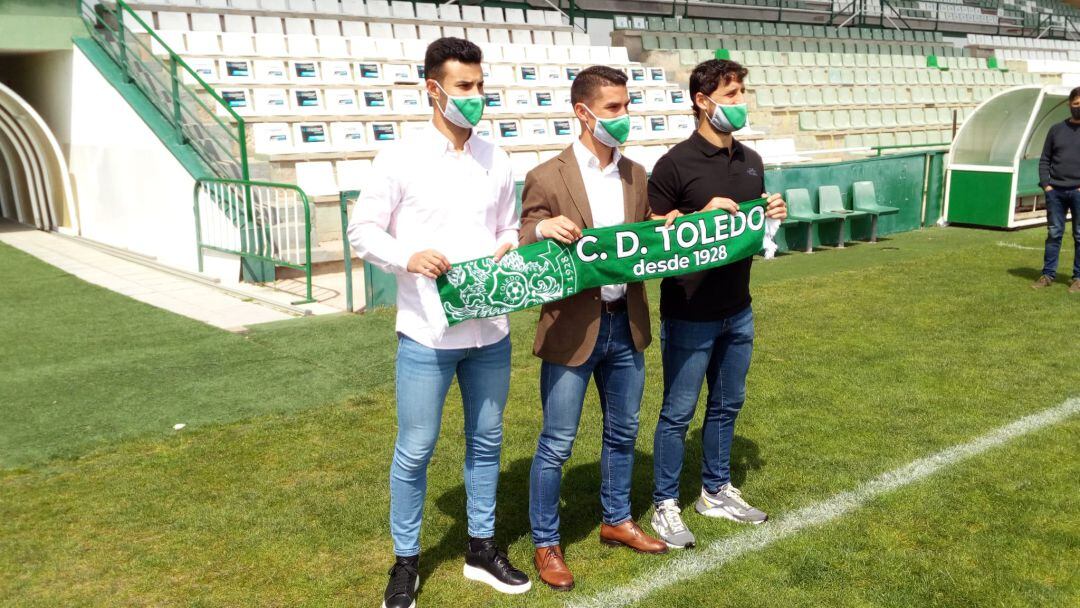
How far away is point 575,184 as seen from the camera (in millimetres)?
3324

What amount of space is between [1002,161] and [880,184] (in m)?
2.03

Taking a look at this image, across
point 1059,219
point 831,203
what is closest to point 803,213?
point 831,203

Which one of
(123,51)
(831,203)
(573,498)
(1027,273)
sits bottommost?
(573,498)

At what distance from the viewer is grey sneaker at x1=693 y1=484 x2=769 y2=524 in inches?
155

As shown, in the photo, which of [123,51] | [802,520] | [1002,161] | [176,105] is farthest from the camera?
[1002,161]

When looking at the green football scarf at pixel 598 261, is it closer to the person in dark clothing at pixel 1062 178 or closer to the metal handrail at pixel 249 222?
the person in dark clothing at pixel 1062 178

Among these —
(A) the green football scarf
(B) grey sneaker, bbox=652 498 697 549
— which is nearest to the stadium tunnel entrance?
(A) the green football scarf

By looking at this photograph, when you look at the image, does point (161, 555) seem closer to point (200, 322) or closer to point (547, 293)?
point (547, 293)

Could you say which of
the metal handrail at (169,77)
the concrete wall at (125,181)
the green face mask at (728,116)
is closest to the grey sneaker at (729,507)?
the green face mask at (728,116)

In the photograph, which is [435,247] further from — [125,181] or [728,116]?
[125,181]

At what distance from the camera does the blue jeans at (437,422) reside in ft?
10.2

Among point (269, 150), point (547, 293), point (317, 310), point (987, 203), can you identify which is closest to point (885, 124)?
point (987, 203)

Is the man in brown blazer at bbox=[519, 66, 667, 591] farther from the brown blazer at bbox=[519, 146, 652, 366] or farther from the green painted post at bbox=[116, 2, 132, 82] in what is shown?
the green painted post at bbox=[116, 2, 132, 82]

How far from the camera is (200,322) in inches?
315
